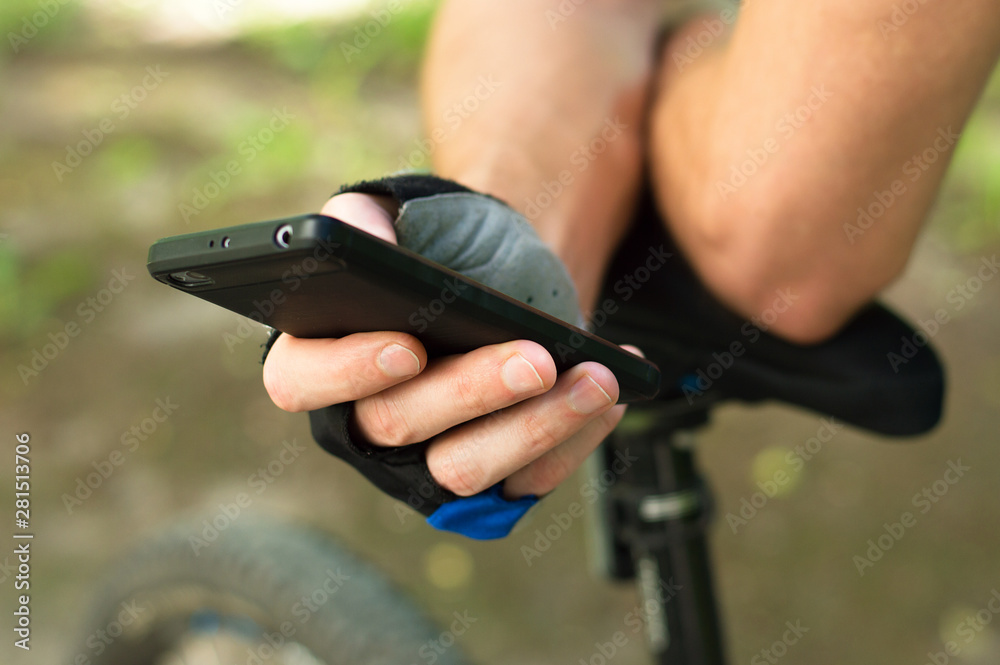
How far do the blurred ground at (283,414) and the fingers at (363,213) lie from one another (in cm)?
115

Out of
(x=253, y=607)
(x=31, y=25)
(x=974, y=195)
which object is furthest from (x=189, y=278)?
(x=31, y=25)

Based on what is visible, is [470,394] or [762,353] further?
[762,353]

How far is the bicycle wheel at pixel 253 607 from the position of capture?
2.98 ft

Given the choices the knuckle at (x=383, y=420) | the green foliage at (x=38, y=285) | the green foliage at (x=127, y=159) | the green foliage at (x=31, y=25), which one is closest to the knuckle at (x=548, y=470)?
the knuckle at (x=383, y=420)

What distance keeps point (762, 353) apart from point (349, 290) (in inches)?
17.8

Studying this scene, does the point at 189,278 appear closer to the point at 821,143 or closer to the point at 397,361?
the point at 397,361

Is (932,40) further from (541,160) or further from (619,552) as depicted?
(619,552)

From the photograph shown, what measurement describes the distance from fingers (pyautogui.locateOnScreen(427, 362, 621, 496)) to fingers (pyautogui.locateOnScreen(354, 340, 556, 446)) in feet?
0.05

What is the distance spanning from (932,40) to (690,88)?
251 millimetres

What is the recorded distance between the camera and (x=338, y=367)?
17.0 inches

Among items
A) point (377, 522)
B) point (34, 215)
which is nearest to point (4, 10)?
point (34, 215)

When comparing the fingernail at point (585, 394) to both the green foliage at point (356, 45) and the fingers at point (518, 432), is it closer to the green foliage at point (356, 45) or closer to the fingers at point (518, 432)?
the fingers at point (518, 432)

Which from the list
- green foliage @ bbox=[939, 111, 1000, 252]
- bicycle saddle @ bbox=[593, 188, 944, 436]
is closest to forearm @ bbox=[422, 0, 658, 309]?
bicycle saddle @ bbox=[593, 188, 944, 436]

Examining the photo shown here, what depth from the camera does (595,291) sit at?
752mm
